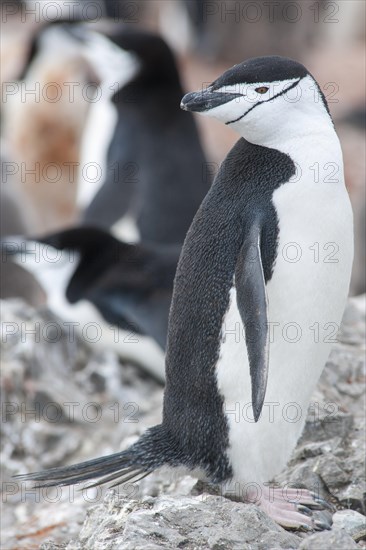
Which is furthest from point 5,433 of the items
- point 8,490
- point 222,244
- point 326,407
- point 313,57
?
point 313,57

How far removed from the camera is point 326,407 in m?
3.61

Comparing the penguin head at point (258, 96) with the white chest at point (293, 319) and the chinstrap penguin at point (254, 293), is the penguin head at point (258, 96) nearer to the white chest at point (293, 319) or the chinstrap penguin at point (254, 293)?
the chinstrap penguin at point (254, 293)

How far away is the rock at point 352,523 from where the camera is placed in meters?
2.79

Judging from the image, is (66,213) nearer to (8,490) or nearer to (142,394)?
(142,394)

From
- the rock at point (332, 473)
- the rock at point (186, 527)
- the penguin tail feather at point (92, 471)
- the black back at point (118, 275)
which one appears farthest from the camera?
the black back at point (118, 275)

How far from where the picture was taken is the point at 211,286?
2.95 metres

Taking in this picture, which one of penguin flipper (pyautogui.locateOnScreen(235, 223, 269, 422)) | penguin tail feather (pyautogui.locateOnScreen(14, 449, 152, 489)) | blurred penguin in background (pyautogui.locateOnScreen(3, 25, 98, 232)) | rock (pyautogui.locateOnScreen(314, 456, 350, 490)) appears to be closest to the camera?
penguin flipper (pyautogui.locateOnScreen(235, 223, 269, 422))

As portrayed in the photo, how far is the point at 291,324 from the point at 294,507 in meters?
0.49

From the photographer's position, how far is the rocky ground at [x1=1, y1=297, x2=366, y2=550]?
103 inches

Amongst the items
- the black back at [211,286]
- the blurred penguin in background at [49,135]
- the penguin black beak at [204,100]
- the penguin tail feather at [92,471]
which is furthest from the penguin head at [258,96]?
the blurred penguin in background at [49,135]

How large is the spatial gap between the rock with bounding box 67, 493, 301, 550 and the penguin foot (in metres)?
0.15

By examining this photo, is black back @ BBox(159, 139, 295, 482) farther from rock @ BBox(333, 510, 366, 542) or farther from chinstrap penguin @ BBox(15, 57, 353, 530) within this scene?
rock @ BBox(333, 510, 366, 542)

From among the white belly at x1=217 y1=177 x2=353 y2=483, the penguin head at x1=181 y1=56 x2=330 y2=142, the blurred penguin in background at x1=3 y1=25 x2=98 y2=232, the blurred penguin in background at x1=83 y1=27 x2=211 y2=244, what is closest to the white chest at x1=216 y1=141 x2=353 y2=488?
the white belly at x1=217 y1=177 x2=353 y2=483

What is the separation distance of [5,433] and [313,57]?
981cm
